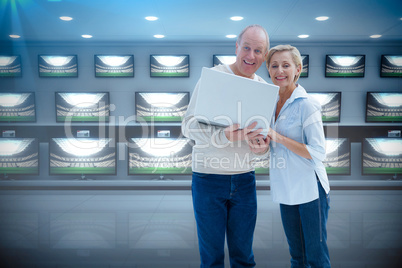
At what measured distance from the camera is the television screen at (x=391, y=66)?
4156 mm

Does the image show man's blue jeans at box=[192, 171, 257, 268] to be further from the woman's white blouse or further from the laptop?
the laptop

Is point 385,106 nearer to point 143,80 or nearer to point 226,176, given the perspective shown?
point 143,80

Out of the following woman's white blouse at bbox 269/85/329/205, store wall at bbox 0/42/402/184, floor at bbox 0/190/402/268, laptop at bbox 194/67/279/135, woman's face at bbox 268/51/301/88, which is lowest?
floor at bbox 0/190/402/268

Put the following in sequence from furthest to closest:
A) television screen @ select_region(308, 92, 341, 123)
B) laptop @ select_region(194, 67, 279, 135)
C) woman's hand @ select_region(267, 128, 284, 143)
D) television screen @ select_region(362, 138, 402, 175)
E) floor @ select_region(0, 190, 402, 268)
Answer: television screen @ select_region(308, 92, 341, 123) < television screen @ select_region(362, 138, 402, 175) < floor @ select_region(0, 190, 402, 268) < woman's hand @ select_region(267, 128, 284, 143) < laptop @ select_region(194, 67, 279, 135)

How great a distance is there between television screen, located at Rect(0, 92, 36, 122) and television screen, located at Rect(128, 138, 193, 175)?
5.46ft

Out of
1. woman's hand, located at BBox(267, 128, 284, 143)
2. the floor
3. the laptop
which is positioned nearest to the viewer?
the laptop

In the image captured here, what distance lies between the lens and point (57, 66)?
420 cm

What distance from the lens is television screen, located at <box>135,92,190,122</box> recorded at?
409cm

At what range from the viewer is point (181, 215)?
3174 mm

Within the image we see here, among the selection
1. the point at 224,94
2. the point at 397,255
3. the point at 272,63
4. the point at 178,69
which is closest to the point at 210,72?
the point at 224,94

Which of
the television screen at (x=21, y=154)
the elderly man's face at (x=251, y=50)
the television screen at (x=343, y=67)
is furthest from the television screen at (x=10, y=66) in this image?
the television screen at (x=343, y=67)

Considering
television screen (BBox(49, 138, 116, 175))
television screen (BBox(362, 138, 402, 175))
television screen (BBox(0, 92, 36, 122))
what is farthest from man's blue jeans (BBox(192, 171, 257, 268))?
television screen (BBox(0, 92, 36, 122))

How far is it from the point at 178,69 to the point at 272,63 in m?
3.04

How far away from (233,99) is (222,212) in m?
0.57
